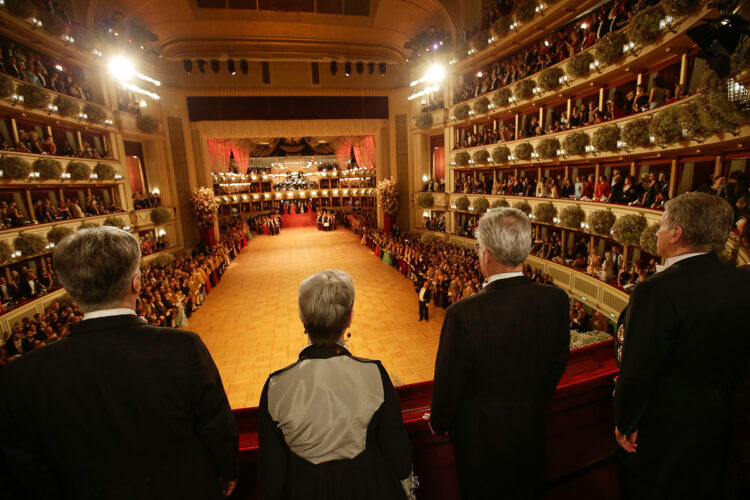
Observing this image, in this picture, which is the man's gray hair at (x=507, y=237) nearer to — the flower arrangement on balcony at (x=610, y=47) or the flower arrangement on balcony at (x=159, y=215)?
the flower arrangement on balcony at (x=610, y=47)

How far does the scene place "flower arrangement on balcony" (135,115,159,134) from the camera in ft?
45.3

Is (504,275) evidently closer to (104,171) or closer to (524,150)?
(524,150)

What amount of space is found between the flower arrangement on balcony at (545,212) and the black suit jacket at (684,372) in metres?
8.96

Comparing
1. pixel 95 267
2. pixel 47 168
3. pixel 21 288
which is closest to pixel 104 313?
pixel 95 267

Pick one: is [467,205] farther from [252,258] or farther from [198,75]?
[198,75]

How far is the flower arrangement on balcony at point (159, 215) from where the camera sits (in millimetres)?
14406

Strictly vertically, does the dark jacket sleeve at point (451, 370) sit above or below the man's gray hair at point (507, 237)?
below

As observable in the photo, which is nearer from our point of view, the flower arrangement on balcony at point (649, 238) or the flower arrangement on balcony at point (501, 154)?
the flower arrangement on balcony at point (649, 238)

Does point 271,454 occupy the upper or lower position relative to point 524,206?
lower

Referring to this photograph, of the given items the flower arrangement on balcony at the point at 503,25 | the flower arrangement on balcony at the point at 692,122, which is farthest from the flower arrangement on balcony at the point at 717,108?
the flower arrangement on balcony at the point at 503,25

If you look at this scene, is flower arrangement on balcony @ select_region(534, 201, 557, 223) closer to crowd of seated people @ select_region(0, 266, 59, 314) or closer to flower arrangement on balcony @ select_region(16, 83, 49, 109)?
crowd of seated people @ select_region(0, 266, 59, 314)

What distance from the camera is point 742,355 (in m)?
1.61

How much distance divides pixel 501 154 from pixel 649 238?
6.23 meters

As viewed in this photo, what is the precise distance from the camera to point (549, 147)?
9719 millimetres
